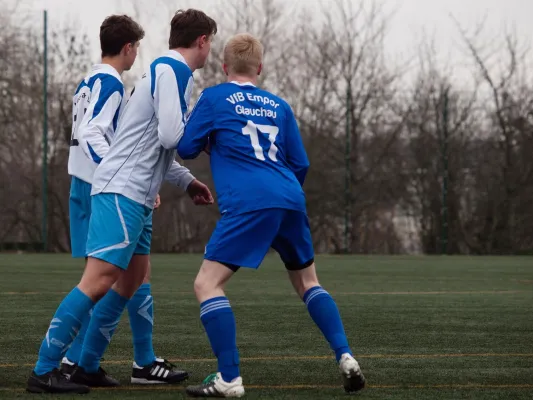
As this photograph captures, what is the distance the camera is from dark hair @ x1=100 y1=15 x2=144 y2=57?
502cm

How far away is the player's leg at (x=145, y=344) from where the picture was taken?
4.96 m

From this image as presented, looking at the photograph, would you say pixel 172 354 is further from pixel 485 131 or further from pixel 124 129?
pixel 485 131

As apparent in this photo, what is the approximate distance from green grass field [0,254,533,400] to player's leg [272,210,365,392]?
0.24 m

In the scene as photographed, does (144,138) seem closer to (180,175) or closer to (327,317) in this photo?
(180,175)

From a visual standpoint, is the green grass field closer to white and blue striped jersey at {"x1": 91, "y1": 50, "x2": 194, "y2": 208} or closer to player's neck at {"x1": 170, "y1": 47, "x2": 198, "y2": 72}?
white and blue striped jersey at {"x1": 91, "y1": 50, "x2": 194, "y2": 208}

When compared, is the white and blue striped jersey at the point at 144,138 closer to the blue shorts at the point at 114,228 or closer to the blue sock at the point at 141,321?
the blue shorts at the point at 114,228

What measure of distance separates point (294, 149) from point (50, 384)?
56.2 inches

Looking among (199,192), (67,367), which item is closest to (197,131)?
(199,192)

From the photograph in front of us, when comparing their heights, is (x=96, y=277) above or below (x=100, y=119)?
below

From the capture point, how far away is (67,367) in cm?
496

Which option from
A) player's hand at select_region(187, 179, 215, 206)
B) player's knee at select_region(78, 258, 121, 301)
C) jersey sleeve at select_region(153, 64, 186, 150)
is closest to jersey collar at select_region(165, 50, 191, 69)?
jersey sleeve at select_region(153, 64, 186, 150)

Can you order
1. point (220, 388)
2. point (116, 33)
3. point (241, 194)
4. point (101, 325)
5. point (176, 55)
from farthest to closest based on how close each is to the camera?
point (116, 33) → point (101, 325) → point (176, 55) → point (241, 194) → point (220, 388)

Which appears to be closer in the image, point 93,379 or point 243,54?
point 243,54

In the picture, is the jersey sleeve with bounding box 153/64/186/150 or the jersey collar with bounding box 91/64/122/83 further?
the jersey collar with bounding box 91/64/122/83
